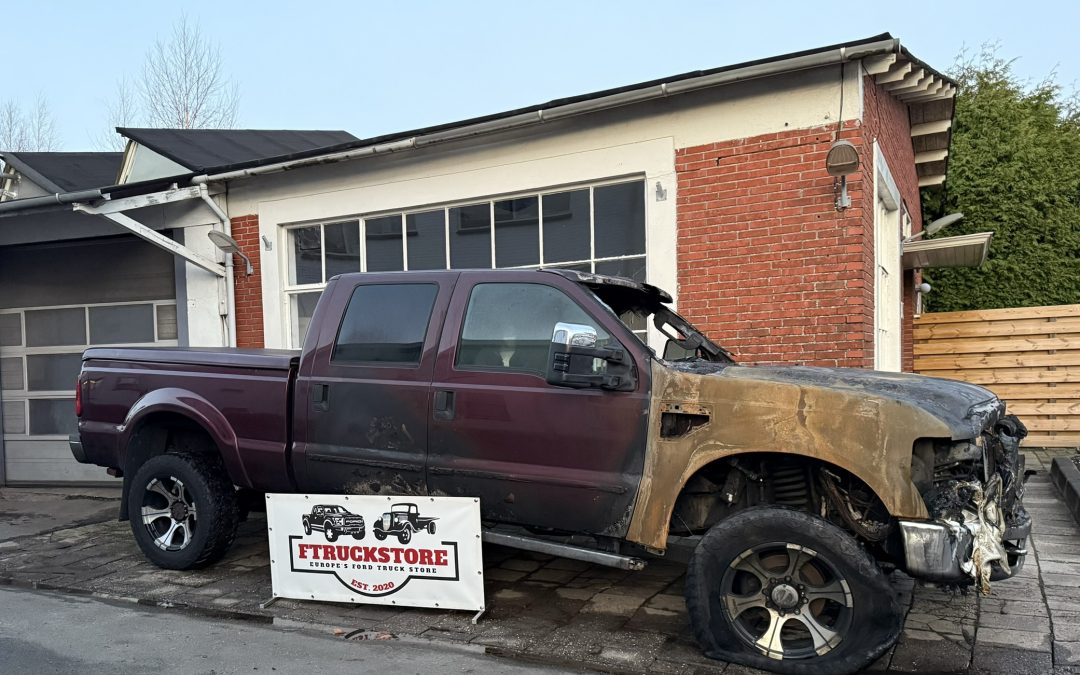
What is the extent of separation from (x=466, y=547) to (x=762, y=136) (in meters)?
4.38

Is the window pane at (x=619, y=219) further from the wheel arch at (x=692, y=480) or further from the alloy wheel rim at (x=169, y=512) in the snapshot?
the alloy wheel rim at (x=169, y=512)

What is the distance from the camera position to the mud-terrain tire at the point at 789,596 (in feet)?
12.2

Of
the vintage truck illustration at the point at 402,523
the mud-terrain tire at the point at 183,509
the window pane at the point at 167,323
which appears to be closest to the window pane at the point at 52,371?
the window pane at the point at 167,323

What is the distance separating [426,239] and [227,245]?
7.79 feet

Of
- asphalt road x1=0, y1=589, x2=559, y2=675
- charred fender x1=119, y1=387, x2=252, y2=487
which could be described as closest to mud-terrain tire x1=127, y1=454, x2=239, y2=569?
charred fender x1=119, y1=387, x2=252, y2=487

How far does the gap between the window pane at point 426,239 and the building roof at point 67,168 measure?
444 centimetres

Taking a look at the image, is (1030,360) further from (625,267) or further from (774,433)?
(774,433)

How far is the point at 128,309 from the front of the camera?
10406mm

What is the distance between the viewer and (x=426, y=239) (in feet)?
28.8

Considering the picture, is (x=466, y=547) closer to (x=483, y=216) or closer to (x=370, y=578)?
(x=370, y=578)

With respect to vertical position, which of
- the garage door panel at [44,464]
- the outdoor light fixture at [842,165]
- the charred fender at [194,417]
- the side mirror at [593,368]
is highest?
the outdoor light fixture at [842,165]

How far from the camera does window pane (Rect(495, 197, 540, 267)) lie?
8195 mm

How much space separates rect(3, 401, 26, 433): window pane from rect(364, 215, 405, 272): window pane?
18.1 feet

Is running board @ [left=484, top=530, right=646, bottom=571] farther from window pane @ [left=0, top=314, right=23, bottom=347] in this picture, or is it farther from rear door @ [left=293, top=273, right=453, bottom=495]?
window pane @ [left=0, top=314, right=23, bottom=347]
